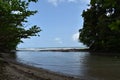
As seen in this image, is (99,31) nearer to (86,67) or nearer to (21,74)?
(86,67)

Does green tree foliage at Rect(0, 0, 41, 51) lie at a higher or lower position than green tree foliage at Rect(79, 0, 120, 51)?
lower

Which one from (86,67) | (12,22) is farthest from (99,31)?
(12,22)

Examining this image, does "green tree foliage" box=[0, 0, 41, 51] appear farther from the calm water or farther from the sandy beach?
the calm water

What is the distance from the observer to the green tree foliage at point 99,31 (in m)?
61.3

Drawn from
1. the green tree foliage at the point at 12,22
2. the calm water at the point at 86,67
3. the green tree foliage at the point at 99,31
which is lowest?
the calm water at the point at 86,67

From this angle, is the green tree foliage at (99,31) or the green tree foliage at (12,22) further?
the green tree foliage at (99,31)

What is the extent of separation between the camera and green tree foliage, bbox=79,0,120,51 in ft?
201

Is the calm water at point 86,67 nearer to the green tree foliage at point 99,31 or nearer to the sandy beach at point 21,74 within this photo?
the sandy beach at point 21,74

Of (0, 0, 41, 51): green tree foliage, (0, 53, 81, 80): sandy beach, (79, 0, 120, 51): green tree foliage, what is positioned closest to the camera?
(0, 0, 41, 51): green tree foliage

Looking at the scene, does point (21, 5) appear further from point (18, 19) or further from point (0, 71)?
point (0, 71)

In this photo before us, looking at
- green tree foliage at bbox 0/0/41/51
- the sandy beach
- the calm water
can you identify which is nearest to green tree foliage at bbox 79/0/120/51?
the calm water

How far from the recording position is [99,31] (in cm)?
6575

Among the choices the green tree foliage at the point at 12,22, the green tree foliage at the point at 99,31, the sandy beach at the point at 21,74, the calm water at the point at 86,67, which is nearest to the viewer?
the green tree foliage at the point at 12,22

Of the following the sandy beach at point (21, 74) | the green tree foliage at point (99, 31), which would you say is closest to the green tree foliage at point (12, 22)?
the sandy beach at point (21, 74)
